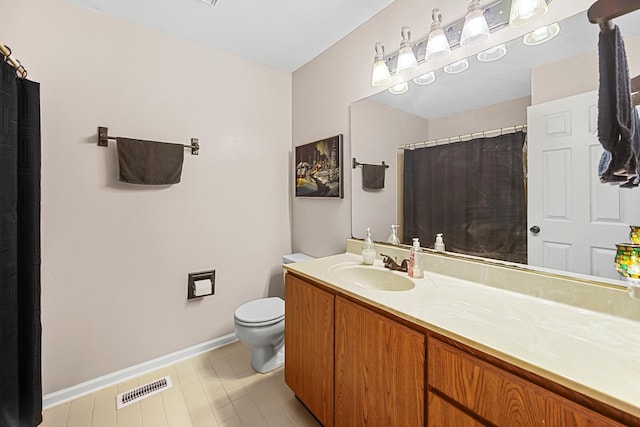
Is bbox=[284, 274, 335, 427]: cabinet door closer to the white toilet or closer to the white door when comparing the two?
the white toilet

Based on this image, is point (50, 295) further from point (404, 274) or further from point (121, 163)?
point (404, 274)

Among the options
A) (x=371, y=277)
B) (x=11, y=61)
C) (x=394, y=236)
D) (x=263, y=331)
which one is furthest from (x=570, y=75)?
(x=11, y=61)

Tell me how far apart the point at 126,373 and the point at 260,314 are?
990 millimetres

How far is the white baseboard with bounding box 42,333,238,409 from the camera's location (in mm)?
1571

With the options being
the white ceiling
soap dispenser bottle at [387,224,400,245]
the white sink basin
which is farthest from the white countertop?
the white ceiling

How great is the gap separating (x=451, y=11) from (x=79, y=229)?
8.08ft

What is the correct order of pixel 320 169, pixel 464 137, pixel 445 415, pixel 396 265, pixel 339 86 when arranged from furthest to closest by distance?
pixel 320 169, pixel 339 86, pixel 396 265, pixel 464 137, pixel 445 415

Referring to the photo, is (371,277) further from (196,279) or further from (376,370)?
(196,279)

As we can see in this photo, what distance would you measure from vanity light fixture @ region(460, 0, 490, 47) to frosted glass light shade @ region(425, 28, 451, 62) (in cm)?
11

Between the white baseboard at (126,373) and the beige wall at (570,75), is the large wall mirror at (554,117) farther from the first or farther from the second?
the white baseboard at (126,373)

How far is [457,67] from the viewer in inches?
54.0

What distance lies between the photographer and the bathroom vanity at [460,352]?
0.60m

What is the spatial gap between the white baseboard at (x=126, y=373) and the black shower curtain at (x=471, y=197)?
5.73 ft

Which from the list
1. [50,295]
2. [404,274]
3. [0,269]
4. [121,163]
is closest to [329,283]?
[404,274]
